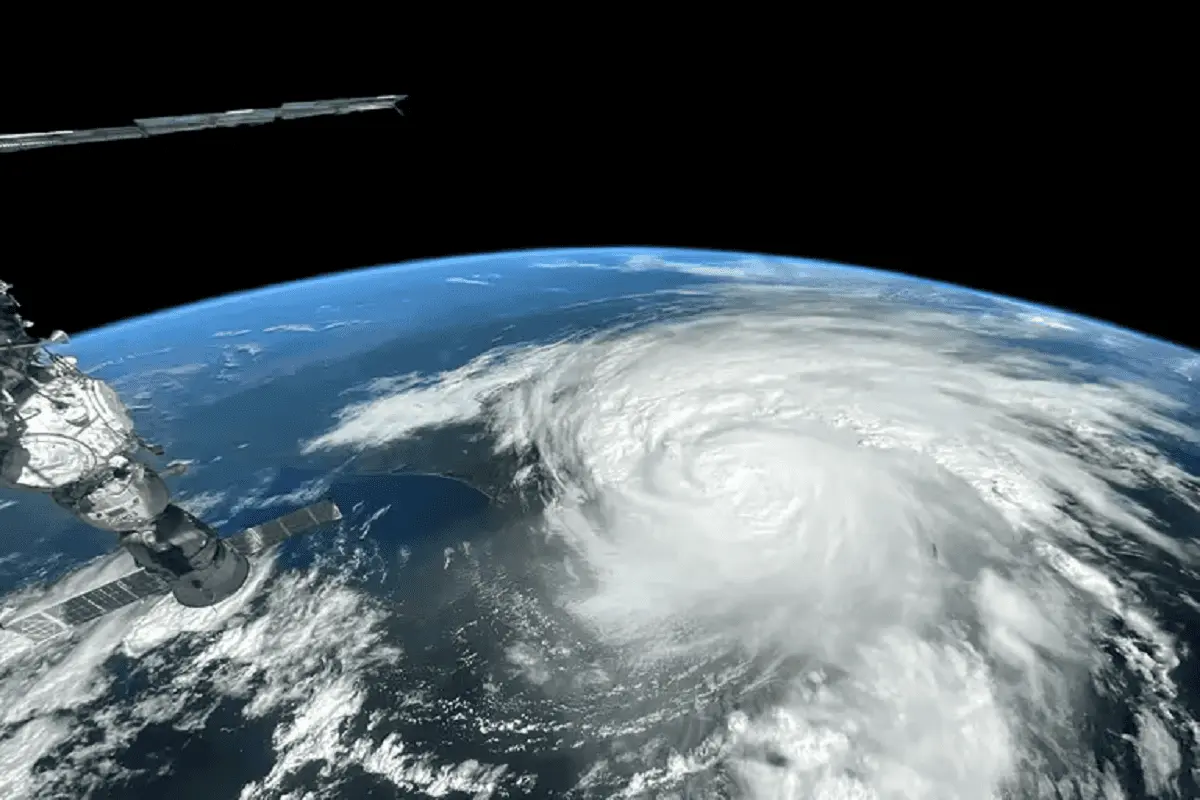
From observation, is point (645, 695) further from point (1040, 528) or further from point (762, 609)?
point (1040, 528)

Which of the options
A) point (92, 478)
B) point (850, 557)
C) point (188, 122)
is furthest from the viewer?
point (850, 557)

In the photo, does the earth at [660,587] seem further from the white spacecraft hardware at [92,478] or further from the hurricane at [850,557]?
the white spacecraft hardware at [92,478]

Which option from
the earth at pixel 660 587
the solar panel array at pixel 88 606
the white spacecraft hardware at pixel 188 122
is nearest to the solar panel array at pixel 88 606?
the solar panel array at pixel 88 606

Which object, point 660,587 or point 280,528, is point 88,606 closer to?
point 280,528

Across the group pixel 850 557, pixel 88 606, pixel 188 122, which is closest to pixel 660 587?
pixel 850 557

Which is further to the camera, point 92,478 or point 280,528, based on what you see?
point 280,528

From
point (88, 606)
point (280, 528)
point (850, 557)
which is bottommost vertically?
point (850, 557)

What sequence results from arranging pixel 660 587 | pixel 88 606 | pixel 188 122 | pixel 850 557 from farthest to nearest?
pixel 850 557, pixel 660 587, pixel 88 606, pixel 188 122
